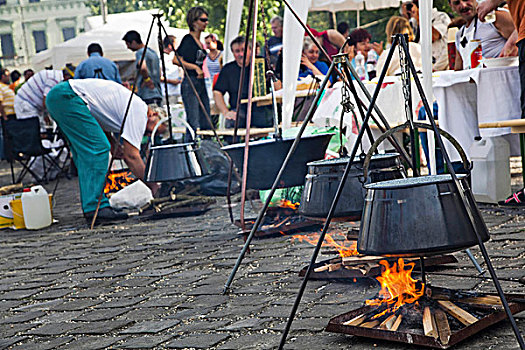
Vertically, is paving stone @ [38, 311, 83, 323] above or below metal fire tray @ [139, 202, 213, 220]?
above

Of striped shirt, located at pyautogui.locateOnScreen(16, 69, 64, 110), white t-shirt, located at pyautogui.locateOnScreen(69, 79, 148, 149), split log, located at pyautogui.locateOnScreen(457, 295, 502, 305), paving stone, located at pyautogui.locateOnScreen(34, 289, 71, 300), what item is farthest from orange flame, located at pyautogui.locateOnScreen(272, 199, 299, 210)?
striped shirt, located at pyautogui.locateOnScreen(16, 69, 64, 110)

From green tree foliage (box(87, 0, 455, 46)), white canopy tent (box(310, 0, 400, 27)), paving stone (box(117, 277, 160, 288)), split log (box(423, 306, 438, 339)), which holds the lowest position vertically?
paving stone (box(117, 277, 160, 288))

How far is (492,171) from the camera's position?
647cm

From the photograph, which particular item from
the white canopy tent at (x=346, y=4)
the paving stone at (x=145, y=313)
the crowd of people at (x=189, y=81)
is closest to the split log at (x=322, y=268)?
the paving stone at (x=145, y=313)

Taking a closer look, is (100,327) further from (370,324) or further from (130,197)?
(130,197)

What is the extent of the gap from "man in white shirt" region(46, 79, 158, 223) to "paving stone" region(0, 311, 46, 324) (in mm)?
3431

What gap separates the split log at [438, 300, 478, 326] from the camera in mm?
3062

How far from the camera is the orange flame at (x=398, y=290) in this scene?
130 inches

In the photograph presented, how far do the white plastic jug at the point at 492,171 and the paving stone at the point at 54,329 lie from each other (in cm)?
371

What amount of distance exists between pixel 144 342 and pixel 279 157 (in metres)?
2.09

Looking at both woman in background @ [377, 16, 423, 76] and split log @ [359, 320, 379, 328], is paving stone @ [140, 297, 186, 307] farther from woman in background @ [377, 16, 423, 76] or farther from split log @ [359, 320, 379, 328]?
woman in background @ [377, 16, 423, 76]

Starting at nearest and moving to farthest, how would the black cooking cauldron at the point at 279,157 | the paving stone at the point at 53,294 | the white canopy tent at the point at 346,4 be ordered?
the paving stone at the point at 53,294
the black cooking cauldron at the point at 279,157
the white canopy tent at the point at 346,4

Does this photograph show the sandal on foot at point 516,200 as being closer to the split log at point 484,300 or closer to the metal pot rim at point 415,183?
the split log at point 484,300

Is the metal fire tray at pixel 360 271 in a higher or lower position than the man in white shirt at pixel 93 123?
lower
